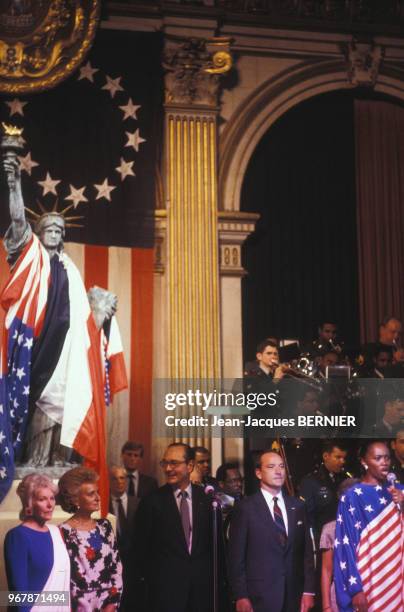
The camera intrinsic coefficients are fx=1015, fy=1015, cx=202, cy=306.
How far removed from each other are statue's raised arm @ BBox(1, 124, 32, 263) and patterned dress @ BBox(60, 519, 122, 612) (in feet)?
14.3

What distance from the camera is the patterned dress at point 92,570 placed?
6.28 meters

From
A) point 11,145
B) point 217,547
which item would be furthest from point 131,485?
point 11,145

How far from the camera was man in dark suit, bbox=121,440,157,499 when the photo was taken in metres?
9.37

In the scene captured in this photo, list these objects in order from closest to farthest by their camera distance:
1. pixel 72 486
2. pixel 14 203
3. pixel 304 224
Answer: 1. pixel 72 486
2. pixel 14 203
3. pixel 304 224

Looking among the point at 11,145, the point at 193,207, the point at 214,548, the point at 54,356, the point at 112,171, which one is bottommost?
the point at 214,548

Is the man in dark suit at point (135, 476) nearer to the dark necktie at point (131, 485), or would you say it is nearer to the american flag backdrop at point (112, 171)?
the dark necktie at point (131, 485)

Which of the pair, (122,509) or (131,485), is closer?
(122,509)

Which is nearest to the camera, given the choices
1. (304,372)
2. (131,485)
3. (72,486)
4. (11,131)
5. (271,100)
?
(72,486)

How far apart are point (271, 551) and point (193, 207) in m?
5.85

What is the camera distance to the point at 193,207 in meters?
11.8

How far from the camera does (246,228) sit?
1205 centimetres

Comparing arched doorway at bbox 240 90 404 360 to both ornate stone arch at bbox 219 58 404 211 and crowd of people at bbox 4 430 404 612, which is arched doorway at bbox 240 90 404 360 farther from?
crowd of people at bbox 4 430 404 612

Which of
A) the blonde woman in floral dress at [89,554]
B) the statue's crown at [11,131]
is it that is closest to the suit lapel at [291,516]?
the blonde woman in floral dress at [89,554]

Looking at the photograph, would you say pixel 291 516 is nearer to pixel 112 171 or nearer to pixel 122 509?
pixel 122 509
